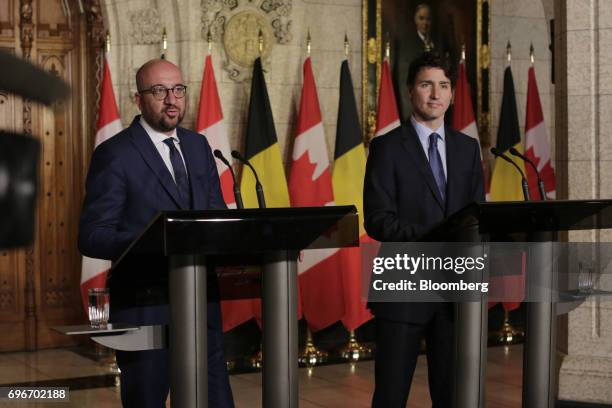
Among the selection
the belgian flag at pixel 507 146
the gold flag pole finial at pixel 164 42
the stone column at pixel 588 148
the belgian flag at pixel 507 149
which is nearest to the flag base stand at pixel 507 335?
the belgian flag at pixel 507 149

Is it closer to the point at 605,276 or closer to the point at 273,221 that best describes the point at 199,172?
the point at 273,221

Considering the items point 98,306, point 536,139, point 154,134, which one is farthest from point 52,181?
point 98,306

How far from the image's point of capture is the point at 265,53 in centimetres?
737

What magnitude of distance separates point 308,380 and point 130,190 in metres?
3.43

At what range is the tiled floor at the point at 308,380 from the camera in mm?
5828

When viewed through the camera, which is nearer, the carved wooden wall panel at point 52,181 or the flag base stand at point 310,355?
the flag base stand at point 310,355

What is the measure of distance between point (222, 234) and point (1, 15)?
5495 millimetres

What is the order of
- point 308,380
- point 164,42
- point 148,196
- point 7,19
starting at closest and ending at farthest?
point 148,196
point 308,380
point 164,42
point 7,19

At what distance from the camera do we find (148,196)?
11.1 ft

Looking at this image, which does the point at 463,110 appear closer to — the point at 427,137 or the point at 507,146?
the point at 507,146

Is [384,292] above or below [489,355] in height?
above

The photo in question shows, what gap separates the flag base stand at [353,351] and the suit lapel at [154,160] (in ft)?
13.5

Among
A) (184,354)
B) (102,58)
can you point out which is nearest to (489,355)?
(102,58)

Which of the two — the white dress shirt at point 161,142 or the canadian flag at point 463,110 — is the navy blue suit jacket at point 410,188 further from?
the canadian flag at point 463,110
